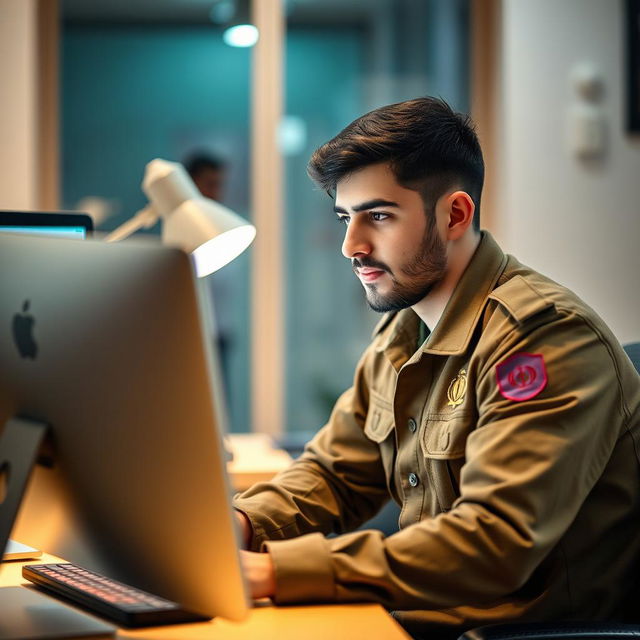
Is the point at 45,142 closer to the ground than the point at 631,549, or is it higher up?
higher up

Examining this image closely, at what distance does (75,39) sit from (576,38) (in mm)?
1833

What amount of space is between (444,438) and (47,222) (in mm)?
696

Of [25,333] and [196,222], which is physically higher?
[196,222]

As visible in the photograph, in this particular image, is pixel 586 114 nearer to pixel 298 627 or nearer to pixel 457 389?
pixel 457 389

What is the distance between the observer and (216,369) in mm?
782

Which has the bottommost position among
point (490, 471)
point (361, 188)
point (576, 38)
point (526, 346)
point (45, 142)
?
point (490, 471)

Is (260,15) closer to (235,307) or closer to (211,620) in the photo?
(235,307)

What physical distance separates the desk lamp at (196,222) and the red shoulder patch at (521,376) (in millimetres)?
682

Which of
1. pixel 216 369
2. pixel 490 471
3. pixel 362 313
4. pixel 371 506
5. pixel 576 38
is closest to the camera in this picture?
pixel 216 369

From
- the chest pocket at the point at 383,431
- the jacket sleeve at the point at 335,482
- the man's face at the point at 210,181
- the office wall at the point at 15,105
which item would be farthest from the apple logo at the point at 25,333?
the man's face at the point at 210,181

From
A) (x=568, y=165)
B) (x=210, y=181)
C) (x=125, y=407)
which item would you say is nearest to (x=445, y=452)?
(x=125, y=407)

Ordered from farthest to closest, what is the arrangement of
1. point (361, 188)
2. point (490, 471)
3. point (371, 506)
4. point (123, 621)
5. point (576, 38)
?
point (576, 38) → point (371, 506) → point (361, 188) → point (490, 471) → point (123, 621)

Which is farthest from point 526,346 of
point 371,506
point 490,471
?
point 371,506

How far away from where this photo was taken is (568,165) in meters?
3.38
